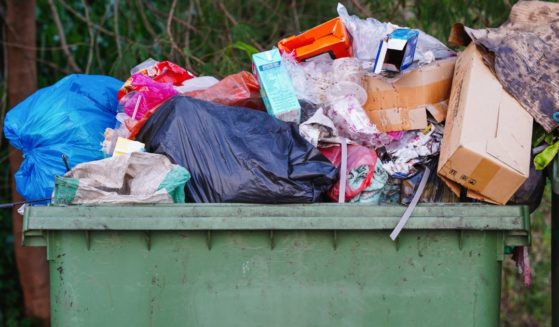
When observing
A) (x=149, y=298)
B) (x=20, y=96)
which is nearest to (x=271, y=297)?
(x=149, y=298)

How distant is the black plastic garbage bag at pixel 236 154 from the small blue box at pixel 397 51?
0.45 m

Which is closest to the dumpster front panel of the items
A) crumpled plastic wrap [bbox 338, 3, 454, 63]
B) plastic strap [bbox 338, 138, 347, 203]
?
plastic strap [bbox 338, 138, 347, 203]

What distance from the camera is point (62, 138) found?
3.25 meters

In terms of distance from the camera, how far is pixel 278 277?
285cm

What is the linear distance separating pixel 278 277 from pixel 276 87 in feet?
2.61

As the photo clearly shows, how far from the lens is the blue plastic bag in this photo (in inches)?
126

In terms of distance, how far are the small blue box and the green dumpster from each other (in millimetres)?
634

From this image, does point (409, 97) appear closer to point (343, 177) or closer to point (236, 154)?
point (343, 177)

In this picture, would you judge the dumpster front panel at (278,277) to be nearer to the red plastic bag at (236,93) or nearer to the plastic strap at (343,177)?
the plastic strap at (343,177)

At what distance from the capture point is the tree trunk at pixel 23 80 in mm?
4828

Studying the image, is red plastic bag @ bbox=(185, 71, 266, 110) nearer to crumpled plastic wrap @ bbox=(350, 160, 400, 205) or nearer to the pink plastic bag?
the pink plastic bag

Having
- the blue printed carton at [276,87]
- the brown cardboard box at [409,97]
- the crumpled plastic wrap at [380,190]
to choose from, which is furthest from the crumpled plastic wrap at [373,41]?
the crumpled plastic wrap at [380,190]

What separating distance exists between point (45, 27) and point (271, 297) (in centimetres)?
350

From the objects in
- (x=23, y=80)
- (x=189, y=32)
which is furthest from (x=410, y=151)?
(x=23, y=80)
